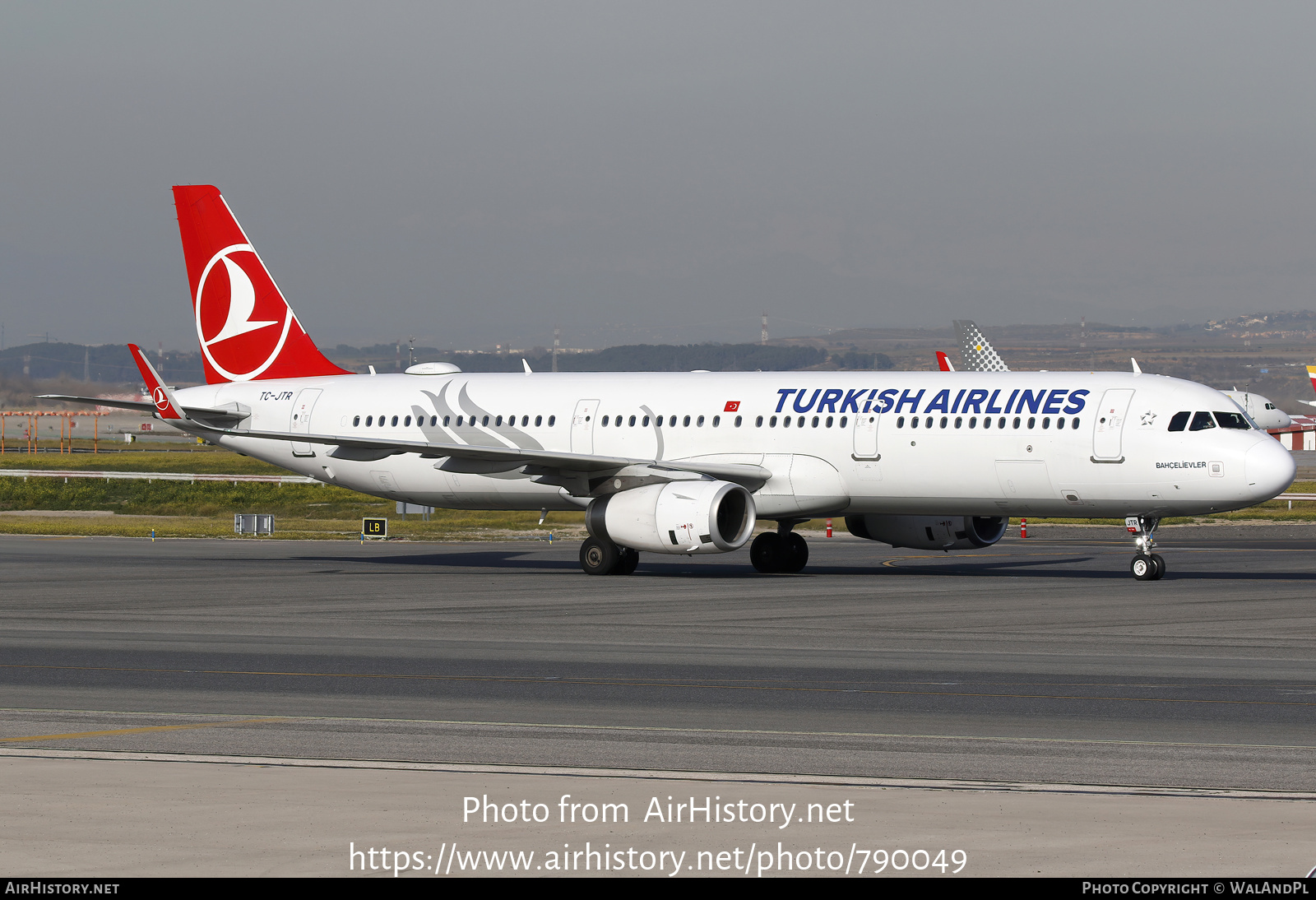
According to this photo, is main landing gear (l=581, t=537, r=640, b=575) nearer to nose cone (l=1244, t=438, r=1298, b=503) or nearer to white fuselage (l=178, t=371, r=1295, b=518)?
white fuselage (l=178, t=371, r=1295, b=518)

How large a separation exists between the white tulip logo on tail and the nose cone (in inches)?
924

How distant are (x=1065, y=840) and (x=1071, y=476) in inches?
910

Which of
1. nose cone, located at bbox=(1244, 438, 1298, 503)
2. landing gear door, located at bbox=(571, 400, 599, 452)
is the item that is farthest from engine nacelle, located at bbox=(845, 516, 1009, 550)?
nose cone, located at bbox=(1244, 438, 1298, 503)

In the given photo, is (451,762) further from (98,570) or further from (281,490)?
(281,490)

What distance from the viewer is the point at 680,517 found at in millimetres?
32344

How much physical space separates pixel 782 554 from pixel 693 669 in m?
17.1

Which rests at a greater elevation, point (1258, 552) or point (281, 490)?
point (281, 490)

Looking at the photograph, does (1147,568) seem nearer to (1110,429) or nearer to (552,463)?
(1110,429)

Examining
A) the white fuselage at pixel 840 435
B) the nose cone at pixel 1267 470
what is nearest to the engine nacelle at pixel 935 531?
the white fuselage at pixel 840 435

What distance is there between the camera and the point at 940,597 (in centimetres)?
2866

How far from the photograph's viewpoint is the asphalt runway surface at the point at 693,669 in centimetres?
1328

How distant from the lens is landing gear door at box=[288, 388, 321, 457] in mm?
40000

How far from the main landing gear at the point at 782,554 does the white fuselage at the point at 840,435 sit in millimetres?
1721
